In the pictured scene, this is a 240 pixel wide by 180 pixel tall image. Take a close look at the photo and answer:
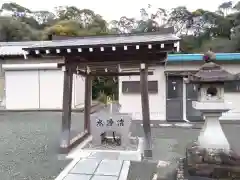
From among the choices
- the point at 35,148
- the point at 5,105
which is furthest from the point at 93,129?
the point at 5,105

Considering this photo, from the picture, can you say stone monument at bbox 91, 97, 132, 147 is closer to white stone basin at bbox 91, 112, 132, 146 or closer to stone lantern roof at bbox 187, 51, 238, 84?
white stone basin at bbox 91, 112, 132, 146

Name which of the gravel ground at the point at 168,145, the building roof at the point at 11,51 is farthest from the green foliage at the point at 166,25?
the gravel ground at the point at 168,145

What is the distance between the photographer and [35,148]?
595cm

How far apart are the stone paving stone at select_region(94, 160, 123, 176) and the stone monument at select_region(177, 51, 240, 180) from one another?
1038mm

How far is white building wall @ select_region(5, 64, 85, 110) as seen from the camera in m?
13.4

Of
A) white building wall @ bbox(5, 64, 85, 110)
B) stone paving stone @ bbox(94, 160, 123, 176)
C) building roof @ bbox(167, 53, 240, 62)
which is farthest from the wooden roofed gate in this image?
white building wall @ bbox(5, 64, 85, 110)

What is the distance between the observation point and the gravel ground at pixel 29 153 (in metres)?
4.38

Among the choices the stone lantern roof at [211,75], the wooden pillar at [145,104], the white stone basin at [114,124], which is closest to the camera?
the stone lantern roof at [211,75]

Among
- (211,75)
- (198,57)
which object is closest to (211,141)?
(211,75)

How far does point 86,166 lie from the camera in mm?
4629

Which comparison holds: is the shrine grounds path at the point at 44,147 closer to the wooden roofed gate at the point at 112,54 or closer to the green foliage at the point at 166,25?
the wooden roofed gate at the point at 112,54

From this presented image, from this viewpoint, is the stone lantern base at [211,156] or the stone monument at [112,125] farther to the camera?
the stone monument at [112,125]

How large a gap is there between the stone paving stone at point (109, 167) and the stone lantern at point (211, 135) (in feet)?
3.85

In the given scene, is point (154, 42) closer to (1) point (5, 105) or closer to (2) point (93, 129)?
(2) point (93, 129)
